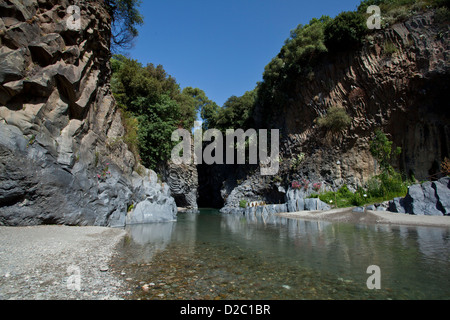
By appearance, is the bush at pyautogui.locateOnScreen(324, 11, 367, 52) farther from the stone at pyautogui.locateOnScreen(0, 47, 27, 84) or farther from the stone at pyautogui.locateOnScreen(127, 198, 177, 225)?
the stone at pyautogui.locateOnScreen(0, 47, 27, 84)

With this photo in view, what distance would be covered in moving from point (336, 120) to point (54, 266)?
21906 millimetres

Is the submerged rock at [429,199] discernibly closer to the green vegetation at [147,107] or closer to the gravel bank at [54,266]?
the gravel bank at [54,266]

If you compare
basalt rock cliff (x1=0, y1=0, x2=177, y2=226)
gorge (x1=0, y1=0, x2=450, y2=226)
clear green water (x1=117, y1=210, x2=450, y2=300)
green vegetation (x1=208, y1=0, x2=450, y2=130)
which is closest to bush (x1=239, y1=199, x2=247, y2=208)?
gorge (x1=0, y1=0, x2=450, y2=226)

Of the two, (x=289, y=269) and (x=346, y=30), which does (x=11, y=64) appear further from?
(x=346, y=30)

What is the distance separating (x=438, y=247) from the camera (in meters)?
6.01

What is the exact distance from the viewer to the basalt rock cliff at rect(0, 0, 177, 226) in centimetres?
721

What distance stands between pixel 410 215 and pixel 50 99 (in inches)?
654

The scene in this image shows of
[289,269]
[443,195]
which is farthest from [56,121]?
[443,195]

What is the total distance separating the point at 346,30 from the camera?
782 inches

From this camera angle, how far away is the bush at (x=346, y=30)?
1955 centimetres

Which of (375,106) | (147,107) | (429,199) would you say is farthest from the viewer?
(147,107)

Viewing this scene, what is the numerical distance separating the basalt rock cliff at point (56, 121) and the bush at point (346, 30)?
1838 cm

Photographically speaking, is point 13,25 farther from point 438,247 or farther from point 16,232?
point 438,247

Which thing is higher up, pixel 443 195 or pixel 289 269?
pixel 443 195
